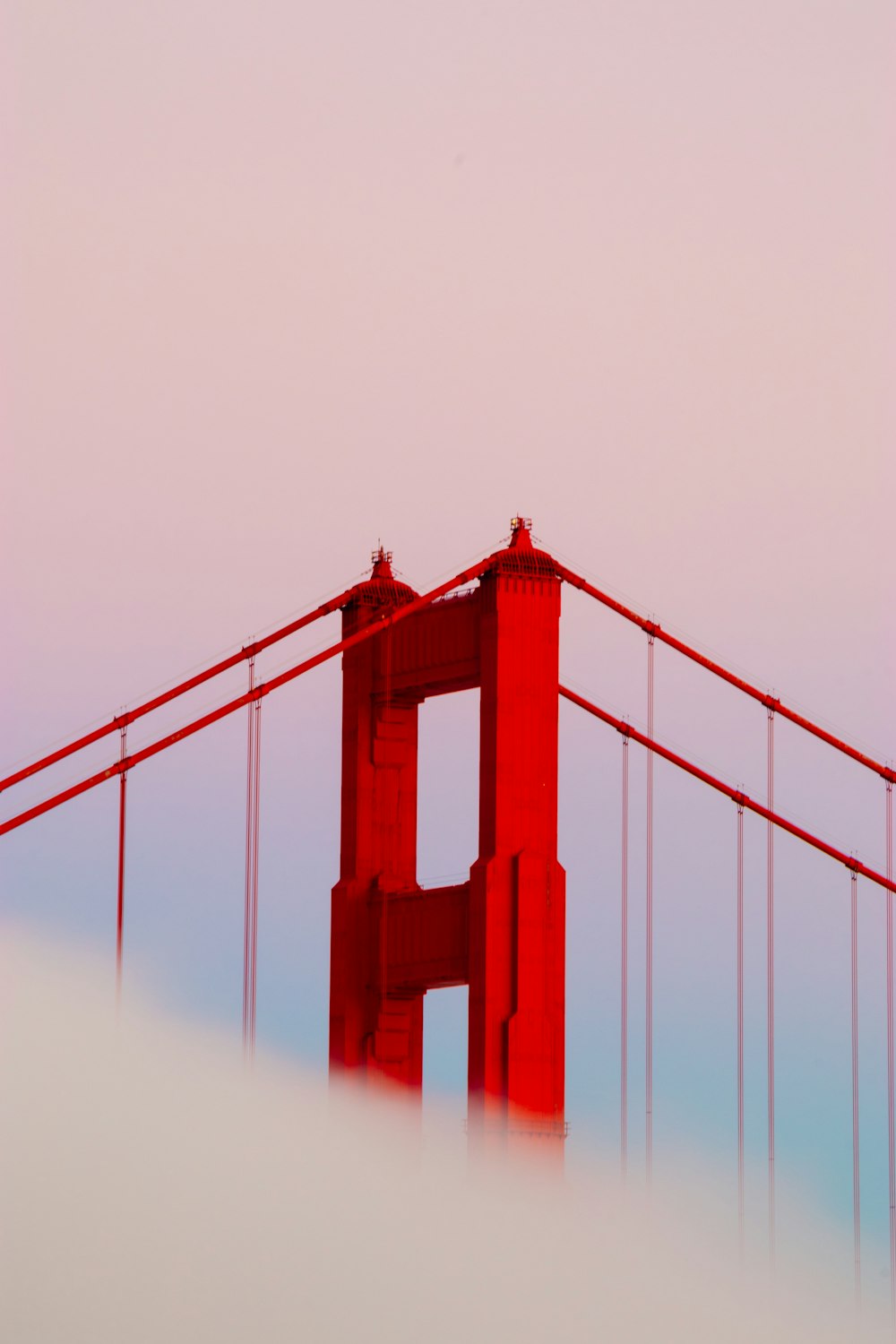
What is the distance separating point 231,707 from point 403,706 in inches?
154

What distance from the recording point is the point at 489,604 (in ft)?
246

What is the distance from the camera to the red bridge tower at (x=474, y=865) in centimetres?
7331

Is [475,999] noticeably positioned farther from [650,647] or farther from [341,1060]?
[650,647]

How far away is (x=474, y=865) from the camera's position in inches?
2928

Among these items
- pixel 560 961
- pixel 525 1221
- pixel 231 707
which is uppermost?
pixel 231 707

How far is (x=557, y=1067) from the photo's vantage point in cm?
7331

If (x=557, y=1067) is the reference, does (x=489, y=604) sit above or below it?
above

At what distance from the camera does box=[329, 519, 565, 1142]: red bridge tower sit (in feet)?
241

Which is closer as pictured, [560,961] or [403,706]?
[560,961]

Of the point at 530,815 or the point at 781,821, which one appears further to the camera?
the point at 781,821

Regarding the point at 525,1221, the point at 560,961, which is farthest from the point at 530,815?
the point at 525,1221

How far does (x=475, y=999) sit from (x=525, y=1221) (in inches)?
165

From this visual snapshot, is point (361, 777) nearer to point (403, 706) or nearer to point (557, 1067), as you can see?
point (403, 706)

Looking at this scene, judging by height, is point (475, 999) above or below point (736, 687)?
below
